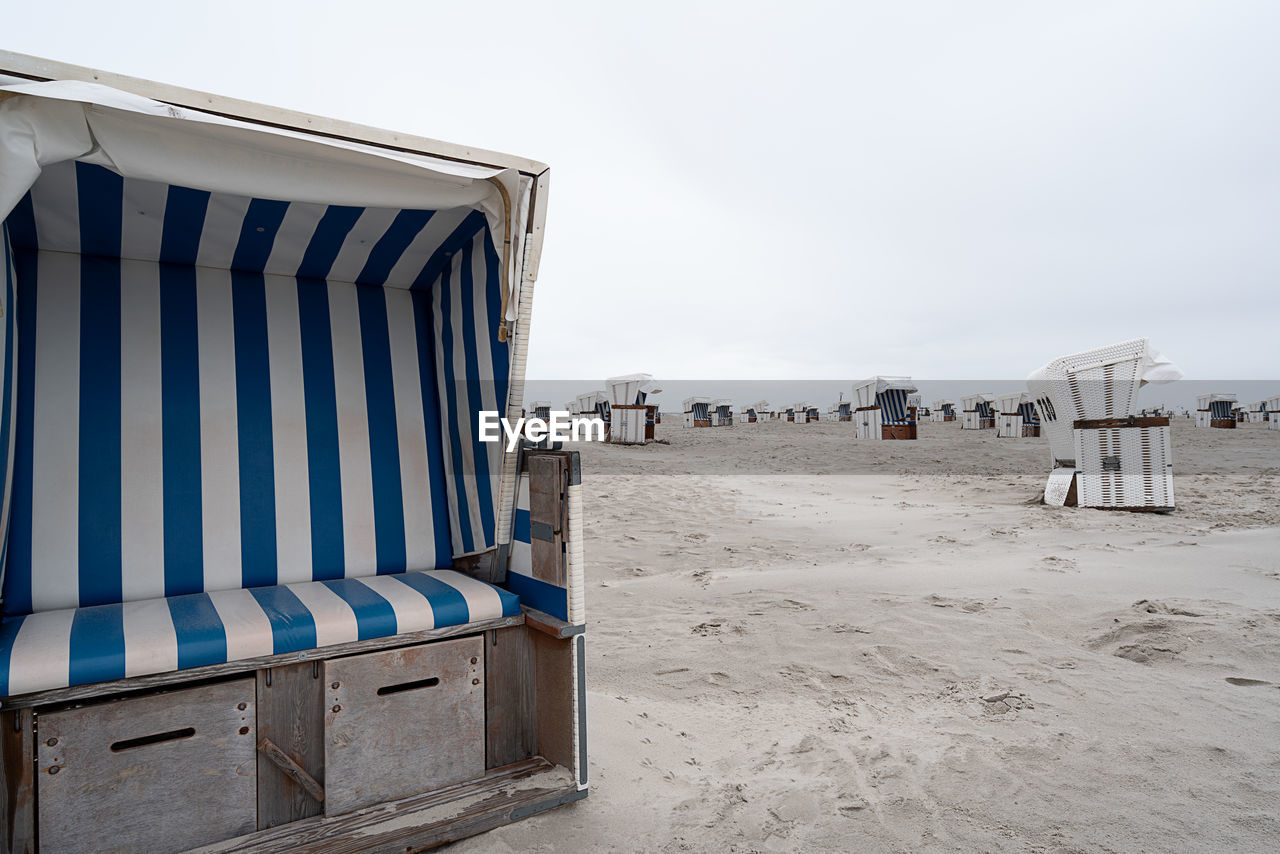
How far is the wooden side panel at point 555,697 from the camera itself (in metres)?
2.13

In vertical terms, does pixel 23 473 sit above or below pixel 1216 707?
above

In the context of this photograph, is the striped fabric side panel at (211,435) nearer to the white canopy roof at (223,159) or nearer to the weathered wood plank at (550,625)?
the weathered wood plank at (550,625)

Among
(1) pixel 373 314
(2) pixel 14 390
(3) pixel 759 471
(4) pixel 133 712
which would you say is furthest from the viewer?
(3) pixel 759 471

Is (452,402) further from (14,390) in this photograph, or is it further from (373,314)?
(14,390)

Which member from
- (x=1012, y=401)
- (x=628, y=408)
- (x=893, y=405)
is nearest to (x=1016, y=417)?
(x=1012, y=401)

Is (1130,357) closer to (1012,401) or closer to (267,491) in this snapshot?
(267,491)

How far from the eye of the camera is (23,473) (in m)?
2.28

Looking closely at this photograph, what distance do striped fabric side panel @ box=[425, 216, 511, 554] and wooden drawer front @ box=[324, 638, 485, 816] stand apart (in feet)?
1.70

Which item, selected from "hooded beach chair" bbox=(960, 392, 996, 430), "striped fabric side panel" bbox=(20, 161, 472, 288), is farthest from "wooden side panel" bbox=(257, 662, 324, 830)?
"hooded beach chair" bbox=(960, 392, 996, 430)

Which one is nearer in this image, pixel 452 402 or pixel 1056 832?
pixel 1056 832

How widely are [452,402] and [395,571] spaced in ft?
2.32

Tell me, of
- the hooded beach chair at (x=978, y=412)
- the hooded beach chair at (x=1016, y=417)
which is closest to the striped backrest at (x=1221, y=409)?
the hooded beach chair at (x=978, y=412)

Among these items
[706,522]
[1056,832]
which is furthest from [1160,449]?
[1056,832]

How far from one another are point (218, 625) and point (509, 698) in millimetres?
876
